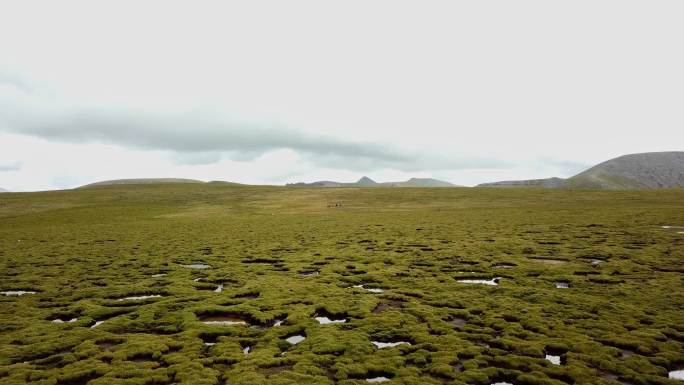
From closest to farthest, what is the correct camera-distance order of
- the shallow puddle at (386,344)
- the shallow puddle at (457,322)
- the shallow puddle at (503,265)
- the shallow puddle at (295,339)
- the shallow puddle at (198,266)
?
1. the shallow puddle at (386,344)
2. the shallow puddle at (295,339)
3. the shallow puddle at (457,322)
4. the shallow puddle at (503,265)
5. the shallow puddle at (198,266)

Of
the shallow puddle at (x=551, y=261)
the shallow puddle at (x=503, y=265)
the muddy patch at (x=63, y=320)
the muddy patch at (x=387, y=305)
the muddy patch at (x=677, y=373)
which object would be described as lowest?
the muddy patch at (x=63, y=320)

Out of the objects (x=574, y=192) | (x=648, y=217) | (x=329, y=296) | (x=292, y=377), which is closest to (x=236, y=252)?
(x=329, y=296)

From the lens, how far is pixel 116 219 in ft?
238

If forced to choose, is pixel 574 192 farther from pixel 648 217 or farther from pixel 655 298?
pixel 655 298

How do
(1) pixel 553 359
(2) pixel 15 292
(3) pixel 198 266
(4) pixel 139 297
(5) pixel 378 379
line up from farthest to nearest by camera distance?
1. (3) pixel 198 266
2. (2) pixel 15 292
3. (4) pixel 139 297
4. (1) pixel 553 359
5. (5) pixel 378 379

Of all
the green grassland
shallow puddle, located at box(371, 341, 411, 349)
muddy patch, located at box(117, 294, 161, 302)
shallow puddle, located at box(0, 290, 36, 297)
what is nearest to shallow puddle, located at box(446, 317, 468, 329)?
the green grassland

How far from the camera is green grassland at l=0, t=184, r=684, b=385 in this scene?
41.3 feet

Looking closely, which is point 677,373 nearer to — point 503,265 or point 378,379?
point 378,379

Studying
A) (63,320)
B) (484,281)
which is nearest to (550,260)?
(484,281)

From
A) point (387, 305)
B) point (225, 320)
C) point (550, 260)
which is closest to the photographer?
point (225, 320)

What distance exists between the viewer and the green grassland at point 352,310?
41.3 ft

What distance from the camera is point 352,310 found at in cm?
1853

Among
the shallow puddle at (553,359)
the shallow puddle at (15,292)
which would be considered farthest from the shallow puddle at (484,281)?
the shallow puddle at (15,292)

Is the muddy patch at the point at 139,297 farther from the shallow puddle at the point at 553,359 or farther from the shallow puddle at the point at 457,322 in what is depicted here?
the shallow puddle at the point at 553,359
